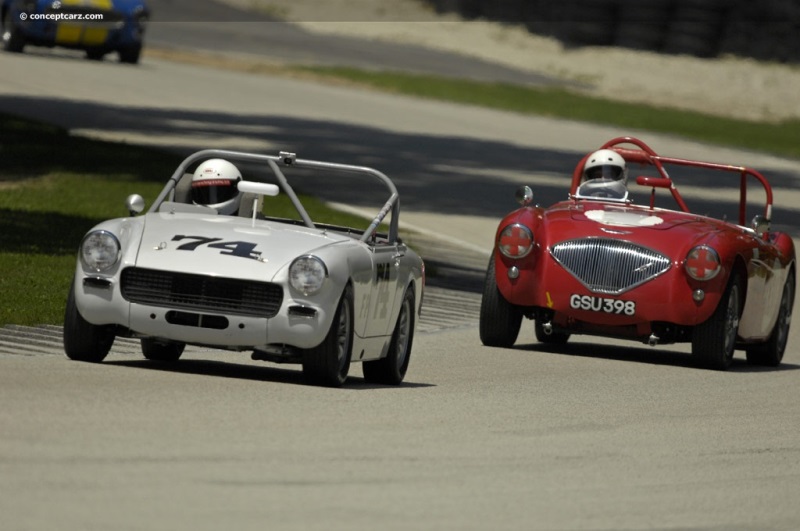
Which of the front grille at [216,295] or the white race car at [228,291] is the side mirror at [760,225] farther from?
the front grille at [216,295]

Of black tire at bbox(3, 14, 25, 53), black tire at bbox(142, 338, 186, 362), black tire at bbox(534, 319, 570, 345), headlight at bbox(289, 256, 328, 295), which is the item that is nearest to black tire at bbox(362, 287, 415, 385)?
black tire at bbox(142, 338, 186, 362)

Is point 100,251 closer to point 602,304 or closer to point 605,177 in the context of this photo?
point 602,304

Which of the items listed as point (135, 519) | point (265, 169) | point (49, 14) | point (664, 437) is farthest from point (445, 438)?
point (49, 14)

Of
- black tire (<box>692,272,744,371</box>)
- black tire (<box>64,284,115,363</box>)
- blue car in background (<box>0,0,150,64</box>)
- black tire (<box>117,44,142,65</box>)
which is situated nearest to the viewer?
black tire (<box>64,284,115,363</box>)

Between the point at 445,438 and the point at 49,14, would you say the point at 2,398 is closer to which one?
the point at 445,438

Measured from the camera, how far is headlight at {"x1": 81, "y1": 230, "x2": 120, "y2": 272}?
933 cm

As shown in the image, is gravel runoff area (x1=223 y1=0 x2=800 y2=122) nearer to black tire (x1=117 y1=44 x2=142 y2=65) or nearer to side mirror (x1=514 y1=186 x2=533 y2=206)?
black tire (x1=117 y1=44 x2=142 y2=65)

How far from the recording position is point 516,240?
41.4 feet

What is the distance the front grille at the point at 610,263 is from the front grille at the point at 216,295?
3.63m

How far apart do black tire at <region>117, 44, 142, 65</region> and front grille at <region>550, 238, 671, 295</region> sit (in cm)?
2816

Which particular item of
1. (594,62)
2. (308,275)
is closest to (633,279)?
(308,275)

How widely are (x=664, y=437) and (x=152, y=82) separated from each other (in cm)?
3074

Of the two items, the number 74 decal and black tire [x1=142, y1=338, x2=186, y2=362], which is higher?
the number 74 decal

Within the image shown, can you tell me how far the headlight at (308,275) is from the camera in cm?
917
